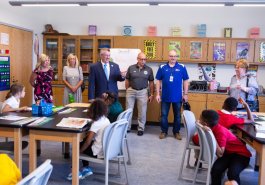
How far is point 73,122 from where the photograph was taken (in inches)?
121

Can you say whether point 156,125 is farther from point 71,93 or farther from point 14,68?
point 14,68

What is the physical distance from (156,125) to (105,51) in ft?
7.73

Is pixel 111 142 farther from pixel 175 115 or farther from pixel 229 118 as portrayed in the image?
pixel 175 115

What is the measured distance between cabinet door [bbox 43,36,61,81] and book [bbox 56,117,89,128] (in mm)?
3980

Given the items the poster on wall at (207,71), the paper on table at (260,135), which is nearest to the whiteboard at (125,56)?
the poster on wall at (207,71)

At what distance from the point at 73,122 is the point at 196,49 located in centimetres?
420

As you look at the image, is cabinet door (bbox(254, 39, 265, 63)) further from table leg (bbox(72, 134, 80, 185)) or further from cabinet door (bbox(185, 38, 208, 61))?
table leg (bbox(72, 134, 80, 185))

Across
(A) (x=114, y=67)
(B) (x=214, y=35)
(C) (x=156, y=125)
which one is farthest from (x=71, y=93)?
(B) (x=214, y=35)

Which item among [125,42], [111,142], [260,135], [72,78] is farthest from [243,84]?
[125,42]

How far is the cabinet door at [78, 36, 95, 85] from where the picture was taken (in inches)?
272

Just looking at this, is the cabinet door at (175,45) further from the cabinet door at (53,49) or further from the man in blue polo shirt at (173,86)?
the cabinet door at (53,49)

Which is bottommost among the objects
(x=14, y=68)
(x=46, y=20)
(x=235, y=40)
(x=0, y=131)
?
(x=0, y=131)

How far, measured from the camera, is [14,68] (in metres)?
6.16

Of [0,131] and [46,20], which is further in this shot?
[46,20]
